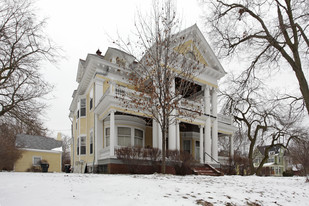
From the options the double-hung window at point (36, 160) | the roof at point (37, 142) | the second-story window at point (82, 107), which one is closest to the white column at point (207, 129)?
the second-story window at point (82, 107)

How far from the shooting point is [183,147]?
72.9ft

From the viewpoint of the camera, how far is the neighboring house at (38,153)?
88.9 ft

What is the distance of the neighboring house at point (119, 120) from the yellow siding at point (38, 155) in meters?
7.58

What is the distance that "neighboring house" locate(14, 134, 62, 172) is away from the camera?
88.9ft

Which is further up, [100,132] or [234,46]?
[234,46]

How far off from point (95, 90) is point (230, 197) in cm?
1351

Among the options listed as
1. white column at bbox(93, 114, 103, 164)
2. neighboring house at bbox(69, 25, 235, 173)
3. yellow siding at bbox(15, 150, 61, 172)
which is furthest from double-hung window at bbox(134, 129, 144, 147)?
yellow siding at bbox(15, 150, 61, 172)

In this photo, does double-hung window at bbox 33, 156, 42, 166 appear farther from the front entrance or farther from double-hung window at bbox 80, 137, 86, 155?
the front entrance

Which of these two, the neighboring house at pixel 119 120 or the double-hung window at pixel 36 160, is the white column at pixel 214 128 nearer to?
the neighboring house at pixel 119 120

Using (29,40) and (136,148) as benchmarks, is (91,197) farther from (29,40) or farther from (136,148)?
(29,40)

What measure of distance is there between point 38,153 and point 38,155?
0.69 ft

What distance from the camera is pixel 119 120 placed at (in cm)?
1761

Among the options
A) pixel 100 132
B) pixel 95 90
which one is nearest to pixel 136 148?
pixel 100 132

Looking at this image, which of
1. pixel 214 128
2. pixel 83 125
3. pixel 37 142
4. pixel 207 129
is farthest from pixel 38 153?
pixel 214 128
